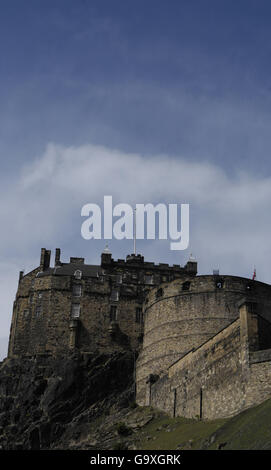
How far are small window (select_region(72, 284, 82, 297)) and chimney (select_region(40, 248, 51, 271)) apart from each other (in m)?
4.87

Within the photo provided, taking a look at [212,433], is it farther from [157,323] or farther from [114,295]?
[114,295]

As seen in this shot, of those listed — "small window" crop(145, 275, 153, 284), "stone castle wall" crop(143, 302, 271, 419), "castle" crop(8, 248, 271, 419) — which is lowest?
"stone castle wall" crop(143, 302, 271, 419)

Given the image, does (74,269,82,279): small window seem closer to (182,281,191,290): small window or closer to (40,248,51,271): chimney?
(40,248,51,271): chimney

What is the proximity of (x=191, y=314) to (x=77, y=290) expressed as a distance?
1361 cm

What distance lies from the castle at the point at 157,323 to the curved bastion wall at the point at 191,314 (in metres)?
0.09

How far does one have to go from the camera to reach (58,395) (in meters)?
52.2

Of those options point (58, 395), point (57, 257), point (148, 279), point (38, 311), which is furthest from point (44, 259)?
point (58, 395)

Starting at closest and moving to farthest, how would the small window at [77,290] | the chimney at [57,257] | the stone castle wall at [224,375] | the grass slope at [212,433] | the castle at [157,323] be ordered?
1. the grass slope at [212,433]
2. the stone castle wall at [224,375]
3. the castle at [157,323]
4. the small window at [77,290]
5. the chimney at [57,257]

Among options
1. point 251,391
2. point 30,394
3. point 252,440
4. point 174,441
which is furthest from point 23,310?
point 252,440

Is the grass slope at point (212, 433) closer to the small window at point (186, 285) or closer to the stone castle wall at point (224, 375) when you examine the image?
the stone castle wall at point (224, 375)

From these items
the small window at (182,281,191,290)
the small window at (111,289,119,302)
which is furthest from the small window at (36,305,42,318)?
the small window at (182,281,191,290)

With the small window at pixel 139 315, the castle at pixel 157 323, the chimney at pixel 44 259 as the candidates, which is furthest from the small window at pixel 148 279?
the chimney at pixel 44 259

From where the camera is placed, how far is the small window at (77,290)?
5953cm

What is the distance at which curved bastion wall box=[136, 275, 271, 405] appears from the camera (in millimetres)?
50469
